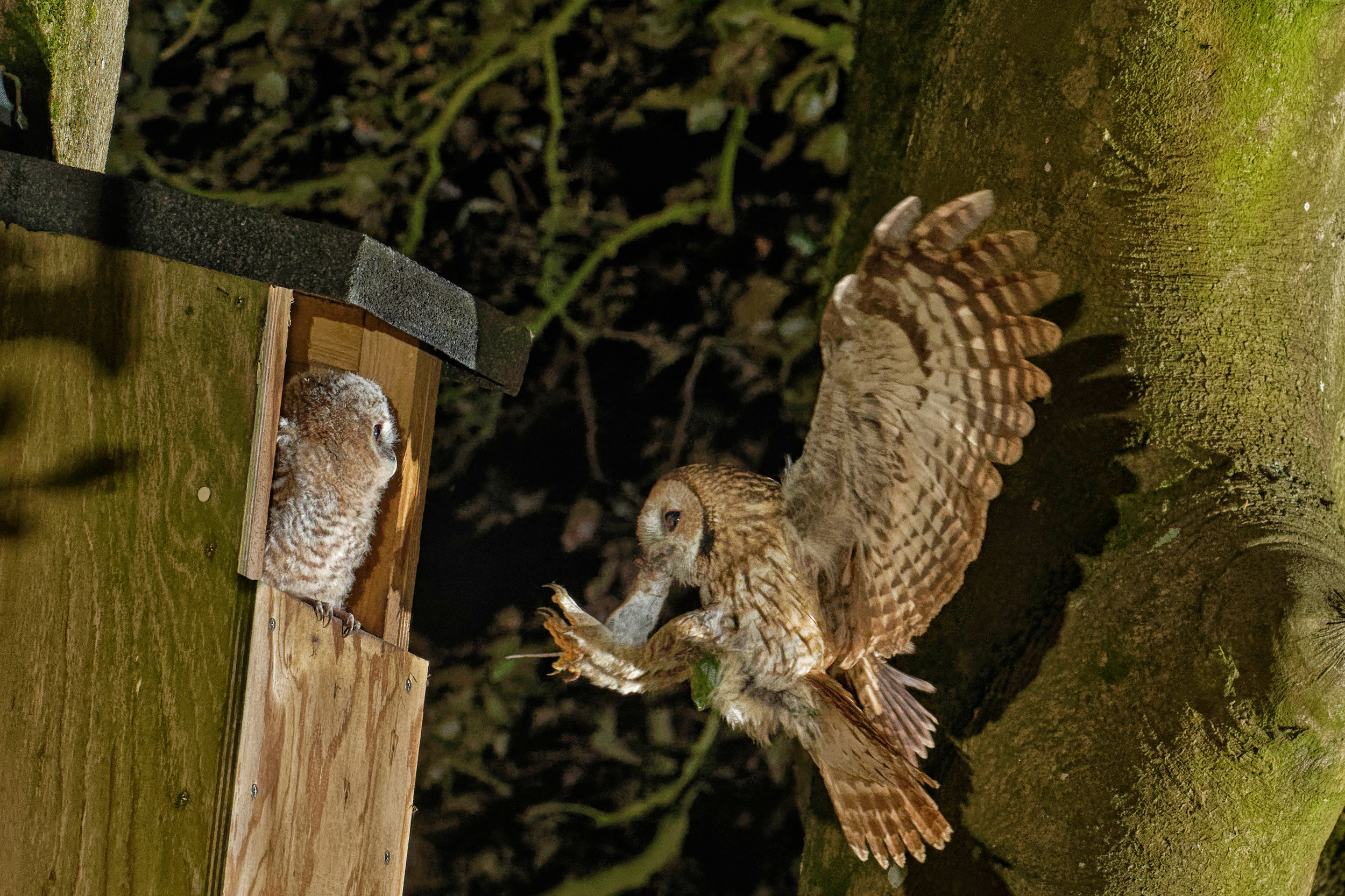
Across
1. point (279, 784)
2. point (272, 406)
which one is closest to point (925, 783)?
point (279, 784)

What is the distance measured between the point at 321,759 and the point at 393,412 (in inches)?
15.3

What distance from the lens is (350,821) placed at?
0.92m

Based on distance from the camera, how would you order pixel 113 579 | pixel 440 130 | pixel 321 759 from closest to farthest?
1. pixel 113 579
2. pixel 321 759
3. pixel 440 130

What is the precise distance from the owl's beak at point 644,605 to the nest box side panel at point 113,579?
0.53m

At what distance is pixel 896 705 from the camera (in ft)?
3.75

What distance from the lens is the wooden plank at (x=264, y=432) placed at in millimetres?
739

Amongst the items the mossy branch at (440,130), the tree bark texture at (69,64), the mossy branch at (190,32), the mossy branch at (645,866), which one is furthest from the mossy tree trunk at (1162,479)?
the mossy branch at (190,32)

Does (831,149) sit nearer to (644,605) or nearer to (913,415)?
(913,415)

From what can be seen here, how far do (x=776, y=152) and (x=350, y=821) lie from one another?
1.01m

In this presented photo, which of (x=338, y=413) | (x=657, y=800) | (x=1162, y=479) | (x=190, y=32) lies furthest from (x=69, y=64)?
(x=1162, y=479)

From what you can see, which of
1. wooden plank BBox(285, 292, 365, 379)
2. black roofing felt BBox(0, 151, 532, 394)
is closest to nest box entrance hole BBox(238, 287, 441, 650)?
wooden plank BBox(285, 292, 365, 379)

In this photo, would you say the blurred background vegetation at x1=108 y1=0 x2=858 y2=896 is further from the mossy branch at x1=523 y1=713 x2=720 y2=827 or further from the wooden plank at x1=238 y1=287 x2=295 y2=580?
the wooden plank at x1=238 y1=287 x2=295 y2=580

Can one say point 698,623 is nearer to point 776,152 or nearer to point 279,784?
point 279,784

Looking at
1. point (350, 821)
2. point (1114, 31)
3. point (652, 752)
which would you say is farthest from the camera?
point (652, 752)
